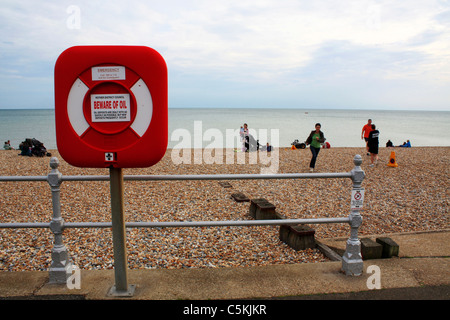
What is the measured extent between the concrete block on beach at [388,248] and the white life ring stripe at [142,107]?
2.81m

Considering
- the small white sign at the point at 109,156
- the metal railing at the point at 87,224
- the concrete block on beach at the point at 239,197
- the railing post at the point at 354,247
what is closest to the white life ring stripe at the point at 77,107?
the small white sign at the point at 109,156

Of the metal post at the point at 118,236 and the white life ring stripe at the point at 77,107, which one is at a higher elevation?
the white life ring stripe at the point at 77,107

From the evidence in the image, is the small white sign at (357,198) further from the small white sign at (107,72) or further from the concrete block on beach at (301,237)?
the small white sign at (107,72)

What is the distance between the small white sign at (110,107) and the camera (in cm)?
208

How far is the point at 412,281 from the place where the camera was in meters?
2.70

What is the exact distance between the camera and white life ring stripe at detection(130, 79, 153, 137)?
207 centimetres

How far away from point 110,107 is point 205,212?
4.80 meters

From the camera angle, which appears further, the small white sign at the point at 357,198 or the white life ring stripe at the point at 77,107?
the small white sign at the point at 357,198

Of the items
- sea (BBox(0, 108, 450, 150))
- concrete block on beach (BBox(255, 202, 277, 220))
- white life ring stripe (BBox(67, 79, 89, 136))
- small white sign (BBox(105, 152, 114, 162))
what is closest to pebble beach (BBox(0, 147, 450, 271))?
concrete block on beach (BBox(255, 202, 277, 220))

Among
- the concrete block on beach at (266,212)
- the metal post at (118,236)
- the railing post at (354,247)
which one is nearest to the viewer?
the metal post at (118,236)

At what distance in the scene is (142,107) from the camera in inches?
82.1

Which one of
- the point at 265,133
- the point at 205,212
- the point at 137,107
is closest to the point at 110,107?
the point at 137,107

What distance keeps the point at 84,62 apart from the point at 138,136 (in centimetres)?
58

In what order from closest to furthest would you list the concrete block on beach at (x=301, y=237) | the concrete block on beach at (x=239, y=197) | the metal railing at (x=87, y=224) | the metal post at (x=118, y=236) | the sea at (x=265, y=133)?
the metal post at (x=118, y=236)
the metal railing at (x=87, y=224)
the concrete block on beach at (x=301, y=237)
the concrete block on beach at (x=239, y=197)
the sea at (x=265, y=133)
